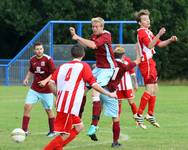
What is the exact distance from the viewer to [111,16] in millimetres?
43156

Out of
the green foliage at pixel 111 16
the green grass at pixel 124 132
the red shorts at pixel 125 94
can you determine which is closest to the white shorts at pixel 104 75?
the green grass at pixel 124 132

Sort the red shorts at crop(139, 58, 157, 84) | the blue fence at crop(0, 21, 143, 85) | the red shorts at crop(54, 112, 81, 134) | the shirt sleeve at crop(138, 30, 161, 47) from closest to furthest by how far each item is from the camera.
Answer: the red shorts at crop(54, 112, 81, 134) < the shirt sleeve at crop(138, 30, 161, 47) < the red shorts at crop(139, 58, 157, 84) < the blue fence at crop(0, 21, 143, 85)

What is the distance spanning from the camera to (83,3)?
4375 cm

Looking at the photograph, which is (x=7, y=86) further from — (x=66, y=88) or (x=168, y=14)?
(x=66, y=88)

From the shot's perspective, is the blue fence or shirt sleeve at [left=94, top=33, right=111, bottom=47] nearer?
shirt sleeve at [left=94, top=33, right=111, bottom=47]

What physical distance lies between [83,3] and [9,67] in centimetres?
986

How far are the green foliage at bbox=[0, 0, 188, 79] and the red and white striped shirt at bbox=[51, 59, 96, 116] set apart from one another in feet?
105

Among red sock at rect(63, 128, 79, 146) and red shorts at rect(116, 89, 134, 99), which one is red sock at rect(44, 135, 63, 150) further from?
red shorts at rect(116, 89, 134, 99)

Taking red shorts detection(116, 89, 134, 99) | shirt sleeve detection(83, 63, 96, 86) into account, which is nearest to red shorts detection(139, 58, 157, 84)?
red shorts detection(116, 89, 134, 99)

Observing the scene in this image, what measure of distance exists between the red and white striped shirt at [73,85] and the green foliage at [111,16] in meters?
32.0

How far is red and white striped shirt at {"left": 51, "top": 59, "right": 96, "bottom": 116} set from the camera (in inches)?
380

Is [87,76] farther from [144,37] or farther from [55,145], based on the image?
[144,37]

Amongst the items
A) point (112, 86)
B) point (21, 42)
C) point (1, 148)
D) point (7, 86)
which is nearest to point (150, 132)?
point (112, 86)

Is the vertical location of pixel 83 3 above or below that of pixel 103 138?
above
